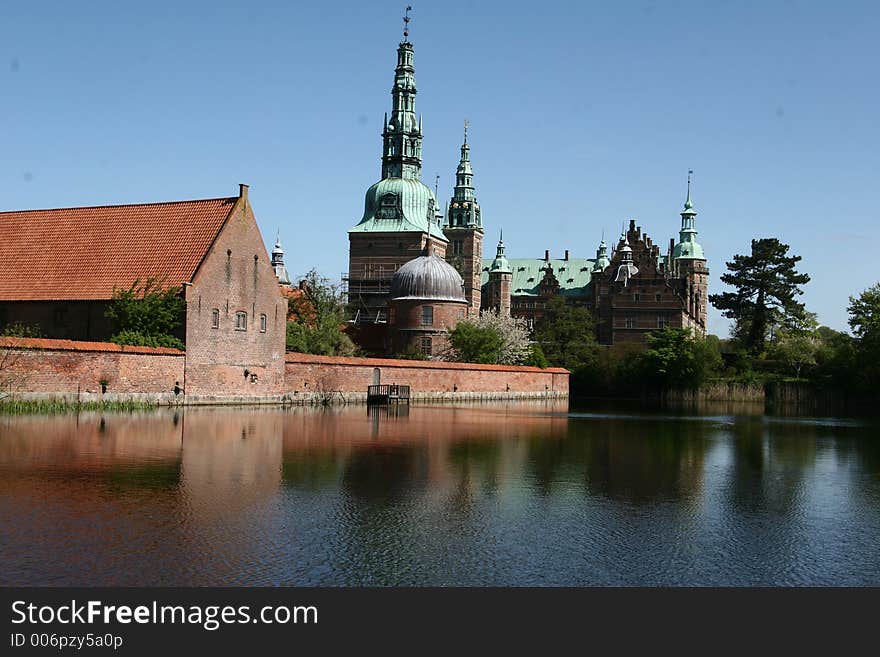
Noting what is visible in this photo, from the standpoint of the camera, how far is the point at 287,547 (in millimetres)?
11188

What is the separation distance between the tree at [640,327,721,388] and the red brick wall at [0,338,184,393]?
40.3 meters

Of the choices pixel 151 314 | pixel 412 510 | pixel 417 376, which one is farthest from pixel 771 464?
pixel 417 376

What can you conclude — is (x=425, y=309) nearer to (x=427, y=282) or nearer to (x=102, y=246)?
(x=427, y=282)

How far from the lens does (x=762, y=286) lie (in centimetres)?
7738

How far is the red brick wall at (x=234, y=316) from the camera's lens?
36.7 metres

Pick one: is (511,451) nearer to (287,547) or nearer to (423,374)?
(287,547)

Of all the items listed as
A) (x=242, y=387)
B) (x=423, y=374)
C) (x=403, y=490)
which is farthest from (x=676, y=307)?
(x=403, y=490)

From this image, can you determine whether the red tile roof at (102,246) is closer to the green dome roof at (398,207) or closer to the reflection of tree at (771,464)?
the reflection of tree at (771,464)

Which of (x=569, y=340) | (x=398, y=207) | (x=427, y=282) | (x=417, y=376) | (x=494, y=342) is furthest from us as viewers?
(x=398, y=207)

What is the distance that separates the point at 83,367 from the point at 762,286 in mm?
59247

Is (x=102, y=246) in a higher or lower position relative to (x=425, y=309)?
higher

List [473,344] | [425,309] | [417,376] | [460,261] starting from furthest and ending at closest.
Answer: [460,261], [425,309], [473,344], [417,376]

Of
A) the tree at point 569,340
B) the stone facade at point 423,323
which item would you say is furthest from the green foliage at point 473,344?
the tree at point 569,340
